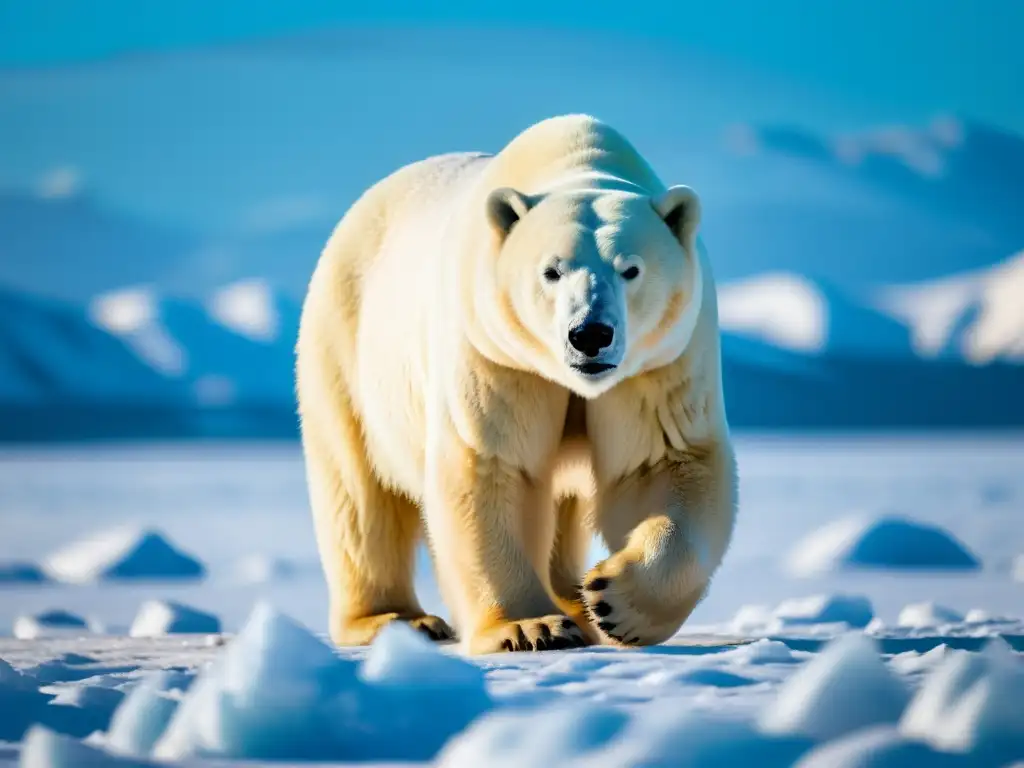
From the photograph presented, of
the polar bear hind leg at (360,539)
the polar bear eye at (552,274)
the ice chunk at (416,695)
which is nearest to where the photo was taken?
the ice chunk at (416,695)

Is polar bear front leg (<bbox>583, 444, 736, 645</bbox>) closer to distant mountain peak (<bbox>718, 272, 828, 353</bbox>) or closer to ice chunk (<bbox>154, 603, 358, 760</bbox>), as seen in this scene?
ice chunk (<bbox>154, 603, 358, 760</bbox>)

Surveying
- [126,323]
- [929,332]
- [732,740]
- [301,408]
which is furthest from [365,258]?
[929,332]

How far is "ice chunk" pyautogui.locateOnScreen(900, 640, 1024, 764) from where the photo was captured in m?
2.43

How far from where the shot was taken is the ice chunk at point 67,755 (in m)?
2.36

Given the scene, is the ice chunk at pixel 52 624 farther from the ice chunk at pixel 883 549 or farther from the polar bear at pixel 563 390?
the ice chunk at pixel 883 549

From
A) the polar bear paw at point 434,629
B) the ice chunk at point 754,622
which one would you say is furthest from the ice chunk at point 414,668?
the ice chunk at point 754,622

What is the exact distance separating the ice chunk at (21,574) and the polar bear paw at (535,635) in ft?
19.1

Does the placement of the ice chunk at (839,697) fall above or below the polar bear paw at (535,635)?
below

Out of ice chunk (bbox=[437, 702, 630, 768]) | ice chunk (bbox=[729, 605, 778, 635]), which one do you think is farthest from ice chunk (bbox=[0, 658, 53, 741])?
ice chunk (bbox=[729, 605, 778, 635])

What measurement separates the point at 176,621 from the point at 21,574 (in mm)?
3883

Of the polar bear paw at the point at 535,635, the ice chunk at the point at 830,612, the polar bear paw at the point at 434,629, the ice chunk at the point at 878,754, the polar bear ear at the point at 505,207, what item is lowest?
the ice chunk at the point at 878,754

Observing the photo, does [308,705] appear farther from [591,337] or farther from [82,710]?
[591,337]

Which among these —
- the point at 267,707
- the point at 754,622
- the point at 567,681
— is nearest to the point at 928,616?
the point at 754,622

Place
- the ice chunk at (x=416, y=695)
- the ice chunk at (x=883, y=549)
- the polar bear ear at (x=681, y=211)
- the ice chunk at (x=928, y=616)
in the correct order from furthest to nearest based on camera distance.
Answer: the ice chunk at (x=883, y=549) < the ice chunk at (x=928, y=616) < the polar bear ear at (x=681, y=211) < the ice chunk at (x=416, y=695)
